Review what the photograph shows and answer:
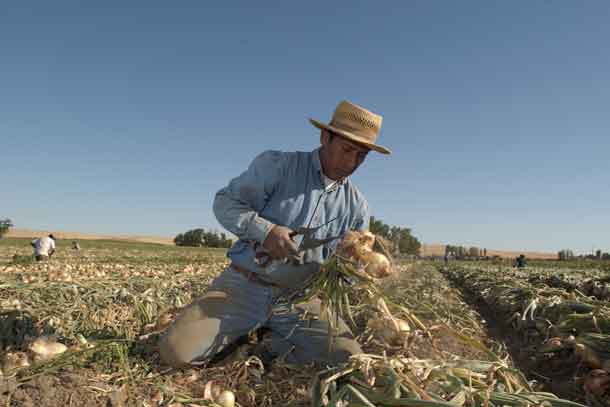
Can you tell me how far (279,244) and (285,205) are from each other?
1.85 feet

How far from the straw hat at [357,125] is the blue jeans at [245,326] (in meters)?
1.21

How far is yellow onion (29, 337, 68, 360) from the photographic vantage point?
2.45 meters

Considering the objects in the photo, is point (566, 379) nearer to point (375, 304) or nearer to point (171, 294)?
point (375, 304)

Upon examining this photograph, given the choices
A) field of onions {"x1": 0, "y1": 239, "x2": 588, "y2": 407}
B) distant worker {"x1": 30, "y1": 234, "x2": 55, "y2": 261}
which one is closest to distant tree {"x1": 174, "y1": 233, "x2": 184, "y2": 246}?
distant worker {"x1": 30, "y1": 234, "x2": 55, "y2": 261}

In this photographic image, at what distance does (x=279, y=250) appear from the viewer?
100 inches

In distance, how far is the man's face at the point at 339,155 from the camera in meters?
2.87

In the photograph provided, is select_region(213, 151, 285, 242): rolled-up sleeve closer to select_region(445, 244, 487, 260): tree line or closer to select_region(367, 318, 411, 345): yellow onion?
select_region(367, 318, 411, 345): yellow onion

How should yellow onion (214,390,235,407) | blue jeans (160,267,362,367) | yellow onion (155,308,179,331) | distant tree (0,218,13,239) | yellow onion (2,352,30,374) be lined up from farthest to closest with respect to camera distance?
distant tree (0,218,13,239)
yellow onion (155,308,179,331)
blue jeans (160,267,362,367)
yellow onion (2,352,30,374)
yellow onion (214,390,235,407)

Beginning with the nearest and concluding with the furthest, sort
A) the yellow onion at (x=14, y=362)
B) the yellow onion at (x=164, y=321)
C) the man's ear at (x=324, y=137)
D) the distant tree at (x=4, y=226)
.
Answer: the yellow onion at (x=14, y=362) → the man's ear at (x=324, y=137) → the yellow onion at (x=164, y=321) → the distant tree at (x=4, y=226)

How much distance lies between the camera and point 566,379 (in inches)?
119

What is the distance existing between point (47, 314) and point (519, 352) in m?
4.42

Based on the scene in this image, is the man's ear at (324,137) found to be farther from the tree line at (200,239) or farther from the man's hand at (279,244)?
the tree line at (200,239)

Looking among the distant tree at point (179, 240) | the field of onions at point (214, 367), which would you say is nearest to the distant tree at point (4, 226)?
the distant tree at point (179, 240)

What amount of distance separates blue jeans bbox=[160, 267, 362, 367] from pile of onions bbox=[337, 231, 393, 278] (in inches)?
20.6
